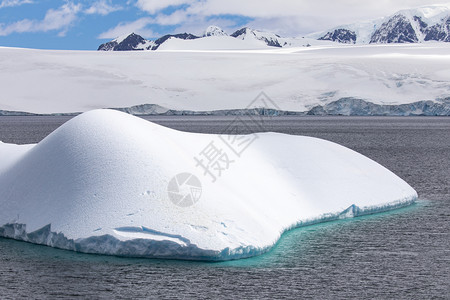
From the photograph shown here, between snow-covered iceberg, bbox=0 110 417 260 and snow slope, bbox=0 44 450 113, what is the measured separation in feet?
195

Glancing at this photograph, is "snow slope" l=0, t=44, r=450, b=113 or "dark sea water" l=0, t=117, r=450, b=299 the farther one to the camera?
"snow slope" l=0, t=44, r=450, b=113

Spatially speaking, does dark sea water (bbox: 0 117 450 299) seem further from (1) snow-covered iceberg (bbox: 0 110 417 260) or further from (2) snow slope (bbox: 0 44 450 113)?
(2) snow slope (bbox: 0 44 450 113)

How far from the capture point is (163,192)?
11.3 meters

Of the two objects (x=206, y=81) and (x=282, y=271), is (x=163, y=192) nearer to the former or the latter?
(x=282, y=271)

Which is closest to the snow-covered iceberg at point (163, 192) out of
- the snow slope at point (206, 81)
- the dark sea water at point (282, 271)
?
the dark sea water at point (282, 271)

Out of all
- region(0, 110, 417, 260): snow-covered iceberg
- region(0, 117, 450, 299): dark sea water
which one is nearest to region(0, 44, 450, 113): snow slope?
region(0, 110, 417, 260): snow-covered iceberg

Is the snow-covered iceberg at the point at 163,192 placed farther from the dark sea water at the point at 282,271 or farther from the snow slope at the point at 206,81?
the snow slope at the point at 206,81

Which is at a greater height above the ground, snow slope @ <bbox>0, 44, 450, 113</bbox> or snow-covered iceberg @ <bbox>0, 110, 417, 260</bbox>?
snow slope @ <bbox>0, 44, 450, 113</bbox>

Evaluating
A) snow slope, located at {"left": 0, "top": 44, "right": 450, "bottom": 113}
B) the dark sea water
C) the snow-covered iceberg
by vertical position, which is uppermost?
snow slope, located at {"left": 0, "top": 44, "right": 450, "bottom": 113}

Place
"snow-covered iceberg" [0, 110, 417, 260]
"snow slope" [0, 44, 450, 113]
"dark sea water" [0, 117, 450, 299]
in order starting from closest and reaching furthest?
"dark sea water" [0, 117, 450, 299] → "snow-covered iceberg" [0, 110, 417, 260] → "snow slope" [0, 44, 450, 113]

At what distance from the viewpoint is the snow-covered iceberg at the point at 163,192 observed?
1052cm

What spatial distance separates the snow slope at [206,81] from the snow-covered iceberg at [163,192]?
2334 inches

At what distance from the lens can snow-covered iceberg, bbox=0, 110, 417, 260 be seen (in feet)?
34.5

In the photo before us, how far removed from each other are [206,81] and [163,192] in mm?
74109
